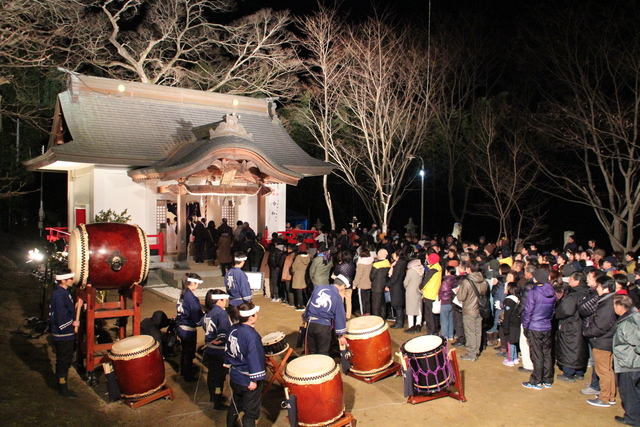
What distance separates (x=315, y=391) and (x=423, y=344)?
1669 mm

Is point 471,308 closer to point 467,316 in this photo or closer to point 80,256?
point 467,316

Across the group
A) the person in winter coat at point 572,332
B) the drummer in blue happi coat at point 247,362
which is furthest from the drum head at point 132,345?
the person in winter coat at point 572,332

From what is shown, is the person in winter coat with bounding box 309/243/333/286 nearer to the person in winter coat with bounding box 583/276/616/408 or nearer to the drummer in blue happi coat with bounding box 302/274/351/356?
the drummer in blue happi coat with bounding box 302/274/351/356

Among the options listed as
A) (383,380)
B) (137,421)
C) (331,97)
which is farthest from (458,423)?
(331,97)

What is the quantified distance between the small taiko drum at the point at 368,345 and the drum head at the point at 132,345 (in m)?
2.65

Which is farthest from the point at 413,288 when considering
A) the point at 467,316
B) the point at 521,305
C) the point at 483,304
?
the point at 521,305

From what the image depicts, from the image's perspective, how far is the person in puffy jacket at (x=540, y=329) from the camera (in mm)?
6547

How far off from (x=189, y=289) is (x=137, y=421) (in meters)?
1.83

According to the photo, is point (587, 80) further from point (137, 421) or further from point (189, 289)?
point (137, 421)

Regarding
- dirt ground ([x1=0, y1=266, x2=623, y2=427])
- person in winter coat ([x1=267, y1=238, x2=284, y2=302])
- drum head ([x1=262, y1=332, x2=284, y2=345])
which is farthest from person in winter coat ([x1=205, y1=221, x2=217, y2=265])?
drum head ([x1=262, y1=332, x2=284, y2=345])

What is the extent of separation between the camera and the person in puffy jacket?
6547mm

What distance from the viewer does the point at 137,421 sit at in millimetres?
5895

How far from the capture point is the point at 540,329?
656cm

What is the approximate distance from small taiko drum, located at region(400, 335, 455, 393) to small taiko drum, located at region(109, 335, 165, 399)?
10.6 feet
